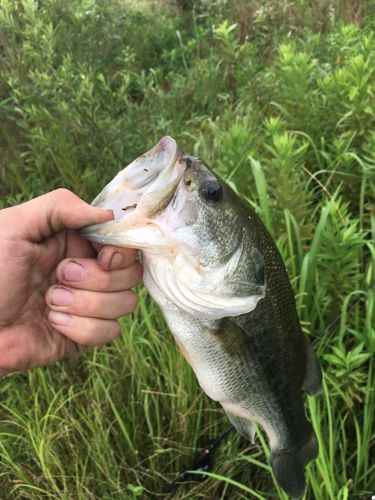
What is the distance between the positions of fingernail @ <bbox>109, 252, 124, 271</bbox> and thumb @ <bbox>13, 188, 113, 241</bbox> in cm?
13

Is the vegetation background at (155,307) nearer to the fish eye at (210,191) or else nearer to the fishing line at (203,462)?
the fishing line at (203,462)

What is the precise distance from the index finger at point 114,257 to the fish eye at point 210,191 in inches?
10.6

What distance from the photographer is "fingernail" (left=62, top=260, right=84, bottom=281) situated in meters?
1.31

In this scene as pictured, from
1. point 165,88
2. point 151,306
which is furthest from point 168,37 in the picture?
point 151,306

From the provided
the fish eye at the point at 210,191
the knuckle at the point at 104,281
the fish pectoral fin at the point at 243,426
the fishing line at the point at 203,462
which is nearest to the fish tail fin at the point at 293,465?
the fish pectoral fin at the point at 243,426

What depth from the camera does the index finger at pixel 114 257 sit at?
125 centimetres

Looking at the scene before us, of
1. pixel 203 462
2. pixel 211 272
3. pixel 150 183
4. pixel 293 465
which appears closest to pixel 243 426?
pixel 293 465

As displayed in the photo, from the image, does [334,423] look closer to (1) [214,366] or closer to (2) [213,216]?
(1) [214,366]

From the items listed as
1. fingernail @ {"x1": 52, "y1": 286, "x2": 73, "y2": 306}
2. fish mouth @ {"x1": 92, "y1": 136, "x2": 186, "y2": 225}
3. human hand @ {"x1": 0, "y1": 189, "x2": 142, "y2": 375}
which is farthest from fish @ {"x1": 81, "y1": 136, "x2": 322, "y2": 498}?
fingernail @ {"x1": 52, "y1": 286, "x2": 73, "y2": 306}

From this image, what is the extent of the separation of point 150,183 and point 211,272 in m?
0.28

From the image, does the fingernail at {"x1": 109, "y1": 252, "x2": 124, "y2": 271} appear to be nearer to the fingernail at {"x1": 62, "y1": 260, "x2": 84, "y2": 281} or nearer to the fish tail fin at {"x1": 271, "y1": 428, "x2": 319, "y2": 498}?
the fingernail at {"x1": 62, "y1": 260, "x2": 84, "y2": 281}

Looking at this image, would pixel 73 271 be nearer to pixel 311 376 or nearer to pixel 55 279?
pixel 55 279

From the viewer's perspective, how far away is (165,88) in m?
4.69

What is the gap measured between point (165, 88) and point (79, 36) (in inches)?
46.6
